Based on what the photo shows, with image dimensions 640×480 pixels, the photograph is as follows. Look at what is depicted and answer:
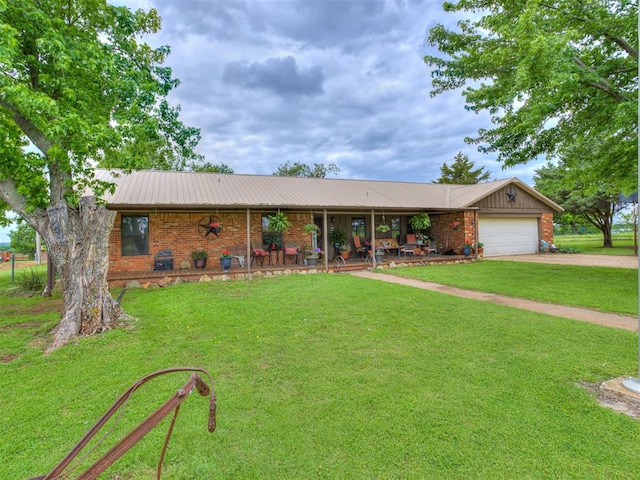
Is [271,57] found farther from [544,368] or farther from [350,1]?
[544,368]

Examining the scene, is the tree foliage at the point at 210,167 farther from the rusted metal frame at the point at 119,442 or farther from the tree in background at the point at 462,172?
the rusted metal frame at the point at 119,442

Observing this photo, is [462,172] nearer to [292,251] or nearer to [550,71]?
[292,251]

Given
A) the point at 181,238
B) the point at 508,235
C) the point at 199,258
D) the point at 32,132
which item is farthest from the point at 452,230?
the point at 32,132

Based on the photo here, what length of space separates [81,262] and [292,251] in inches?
296

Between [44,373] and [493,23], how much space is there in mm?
10602

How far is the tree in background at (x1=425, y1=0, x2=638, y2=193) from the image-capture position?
6641 mm

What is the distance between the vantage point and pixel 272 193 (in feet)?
41.5

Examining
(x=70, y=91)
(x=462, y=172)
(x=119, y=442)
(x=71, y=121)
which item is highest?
(x=462, y=172)

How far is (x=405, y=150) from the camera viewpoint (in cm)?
2756

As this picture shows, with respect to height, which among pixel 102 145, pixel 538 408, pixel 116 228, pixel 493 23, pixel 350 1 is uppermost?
pixel 350 1

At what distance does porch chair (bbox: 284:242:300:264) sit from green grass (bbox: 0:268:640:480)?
6362 millimetres

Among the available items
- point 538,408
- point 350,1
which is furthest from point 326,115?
point 538,408

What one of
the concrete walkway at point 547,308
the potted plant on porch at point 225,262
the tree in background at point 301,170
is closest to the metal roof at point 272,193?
the potted plant on porch at point 225,262

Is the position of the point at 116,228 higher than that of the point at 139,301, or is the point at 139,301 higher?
the point at 116,228
